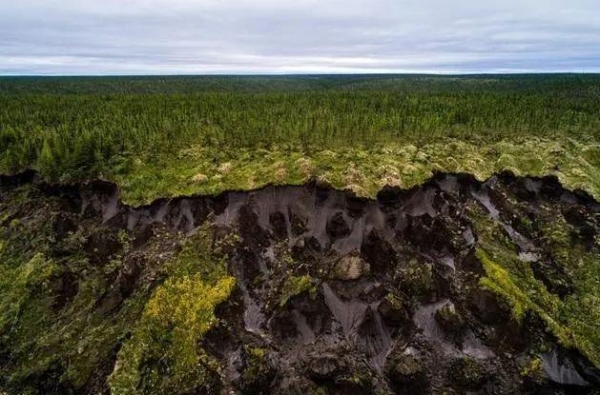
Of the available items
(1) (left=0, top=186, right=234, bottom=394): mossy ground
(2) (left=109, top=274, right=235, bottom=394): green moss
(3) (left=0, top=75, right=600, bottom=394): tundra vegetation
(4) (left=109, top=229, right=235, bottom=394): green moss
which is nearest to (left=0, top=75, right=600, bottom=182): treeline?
(3) (left=0, top=75, right=600, bottom=394): tundra vegetation

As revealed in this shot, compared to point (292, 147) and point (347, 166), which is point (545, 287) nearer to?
point (347, 166)

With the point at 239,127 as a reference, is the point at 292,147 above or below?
below

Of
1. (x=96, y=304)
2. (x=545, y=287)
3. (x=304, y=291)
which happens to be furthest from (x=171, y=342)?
(x=545, y=287)

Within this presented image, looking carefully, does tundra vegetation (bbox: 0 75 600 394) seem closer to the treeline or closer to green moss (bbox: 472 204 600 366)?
green moss (bbox: 472 204 600 366)

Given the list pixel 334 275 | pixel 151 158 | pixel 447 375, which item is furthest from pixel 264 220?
pixel 447 375

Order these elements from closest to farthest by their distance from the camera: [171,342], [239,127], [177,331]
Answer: [171,342] → [177,331] → [239,127]

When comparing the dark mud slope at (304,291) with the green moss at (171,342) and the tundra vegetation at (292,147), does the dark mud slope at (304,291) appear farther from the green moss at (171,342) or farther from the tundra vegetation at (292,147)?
the tundra vegetation at (292,147)

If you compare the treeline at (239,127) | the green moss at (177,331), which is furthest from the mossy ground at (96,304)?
the treeline at (239,127)

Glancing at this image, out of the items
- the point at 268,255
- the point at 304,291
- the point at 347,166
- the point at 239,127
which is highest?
the point at 239,127
